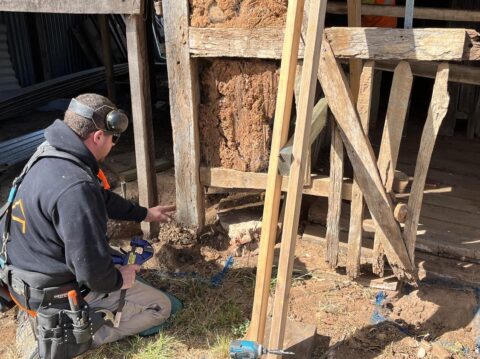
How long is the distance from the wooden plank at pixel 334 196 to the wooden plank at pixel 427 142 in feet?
1.68

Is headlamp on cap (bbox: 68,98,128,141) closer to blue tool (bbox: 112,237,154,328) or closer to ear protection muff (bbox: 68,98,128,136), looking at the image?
ear protection muff (bbox: 68,98,128,136)

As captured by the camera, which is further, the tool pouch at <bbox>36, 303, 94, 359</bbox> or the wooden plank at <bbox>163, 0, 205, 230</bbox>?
the wooden plank at <bbox>163, 0, 205, 230</bbox>

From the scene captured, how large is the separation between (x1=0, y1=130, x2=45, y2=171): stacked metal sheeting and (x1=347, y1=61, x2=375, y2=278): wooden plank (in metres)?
4.64

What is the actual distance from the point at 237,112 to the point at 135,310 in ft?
5.62

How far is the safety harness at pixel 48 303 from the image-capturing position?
2.95m

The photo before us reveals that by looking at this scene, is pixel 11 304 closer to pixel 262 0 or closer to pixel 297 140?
pixel 297 140

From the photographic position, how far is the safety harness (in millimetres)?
2945

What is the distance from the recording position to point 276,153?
8.48ft

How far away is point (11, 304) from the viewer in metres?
3.32

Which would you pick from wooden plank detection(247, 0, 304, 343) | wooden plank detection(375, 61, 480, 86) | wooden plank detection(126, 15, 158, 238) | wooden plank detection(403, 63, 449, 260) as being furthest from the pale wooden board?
wooden plank detection(375, 61, 480, 86)

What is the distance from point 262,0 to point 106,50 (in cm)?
464

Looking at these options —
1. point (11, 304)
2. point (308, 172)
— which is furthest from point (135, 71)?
point (11, 304)

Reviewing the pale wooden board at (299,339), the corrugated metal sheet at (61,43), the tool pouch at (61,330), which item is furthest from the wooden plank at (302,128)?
the corrugated metal sheet at (61,43)

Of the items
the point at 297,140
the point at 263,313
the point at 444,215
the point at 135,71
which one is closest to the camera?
the point at 297,140
